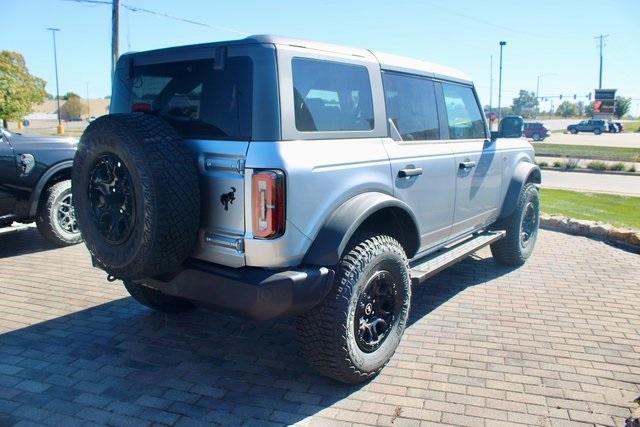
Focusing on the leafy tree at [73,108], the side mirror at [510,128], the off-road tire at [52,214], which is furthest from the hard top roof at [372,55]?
the leafy tree at [73,108]

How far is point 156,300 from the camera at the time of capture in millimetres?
4297

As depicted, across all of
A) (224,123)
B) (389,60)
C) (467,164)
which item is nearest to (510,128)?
(467,164)

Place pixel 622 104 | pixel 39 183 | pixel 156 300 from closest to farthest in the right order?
pixel 156 300
pixel 39 183
pixel 622 104

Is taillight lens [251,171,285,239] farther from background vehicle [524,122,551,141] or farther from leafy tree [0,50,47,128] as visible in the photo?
background vehicle [524,122,551,141]

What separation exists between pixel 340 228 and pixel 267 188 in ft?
1.77

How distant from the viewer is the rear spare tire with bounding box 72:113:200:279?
279cm

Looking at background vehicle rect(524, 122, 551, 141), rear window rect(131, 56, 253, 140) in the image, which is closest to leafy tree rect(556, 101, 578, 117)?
background vehicle rect(524, 122, 551, 141)

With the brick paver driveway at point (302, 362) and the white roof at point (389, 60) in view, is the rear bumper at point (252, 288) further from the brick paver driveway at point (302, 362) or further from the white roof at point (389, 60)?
the white roof at point (389, 60)

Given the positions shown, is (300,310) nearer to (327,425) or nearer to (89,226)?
(327,425)

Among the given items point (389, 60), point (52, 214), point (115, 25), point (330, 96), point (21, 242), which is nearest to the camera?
point (330, 96)

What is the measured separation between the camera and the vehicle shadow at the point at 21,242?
6531 millimetres

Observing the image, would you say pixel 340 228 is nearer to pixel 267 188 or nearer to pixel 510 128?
pixel 267 188

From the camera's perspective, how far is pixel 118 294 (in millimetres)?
5062

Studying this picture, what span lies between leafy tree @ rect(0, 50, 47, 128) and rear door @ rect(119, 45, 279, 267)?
20879mm
